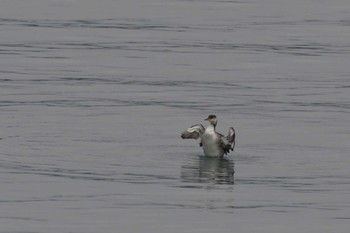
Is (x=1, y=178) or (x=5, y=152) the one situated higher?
(x=5, y=152)

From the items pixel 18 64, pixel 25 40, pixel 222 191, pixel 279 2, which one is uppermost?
pixel 279 2

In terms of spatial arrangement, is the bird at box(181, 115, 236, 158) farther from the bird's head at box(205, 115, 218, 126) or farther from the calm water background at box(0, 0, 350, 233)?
the calm water background at box(0, 0, 350, 233)

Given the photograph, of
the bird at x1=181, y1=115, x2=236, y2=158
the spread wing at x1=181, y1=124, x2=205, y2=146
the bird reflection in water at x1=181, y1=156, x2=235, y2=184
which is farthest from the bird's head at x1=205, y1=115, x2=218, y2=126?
the bird reflection in water at x1=181, y1=156, x2=235, y2=184

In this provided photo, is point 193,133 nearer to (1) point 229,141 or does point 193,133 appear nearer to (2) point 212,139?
(2) point 212,139

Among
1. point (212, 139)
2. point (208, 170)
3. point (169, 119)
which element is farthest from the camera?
point (169, 119)

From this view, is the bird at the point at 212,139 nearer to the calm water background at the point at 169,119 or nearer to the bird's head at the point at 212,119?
the bird's head at the point at 212,119

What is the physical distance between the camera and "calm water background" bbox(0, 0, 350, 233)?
856 inches

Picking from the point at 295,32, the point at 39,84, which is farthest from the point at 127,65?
the point at 295,32

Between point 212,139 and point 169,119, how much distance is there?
12.5ft

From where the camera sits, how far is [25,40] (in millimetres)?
44062

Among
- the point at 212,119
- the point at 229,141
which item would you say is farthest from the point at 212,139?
the point at 212,119

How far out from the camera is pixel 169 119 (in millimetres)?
30578

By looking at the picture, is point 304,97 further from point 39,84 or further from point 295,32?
point 295,32

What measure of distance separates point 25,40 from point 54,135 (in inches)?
623
